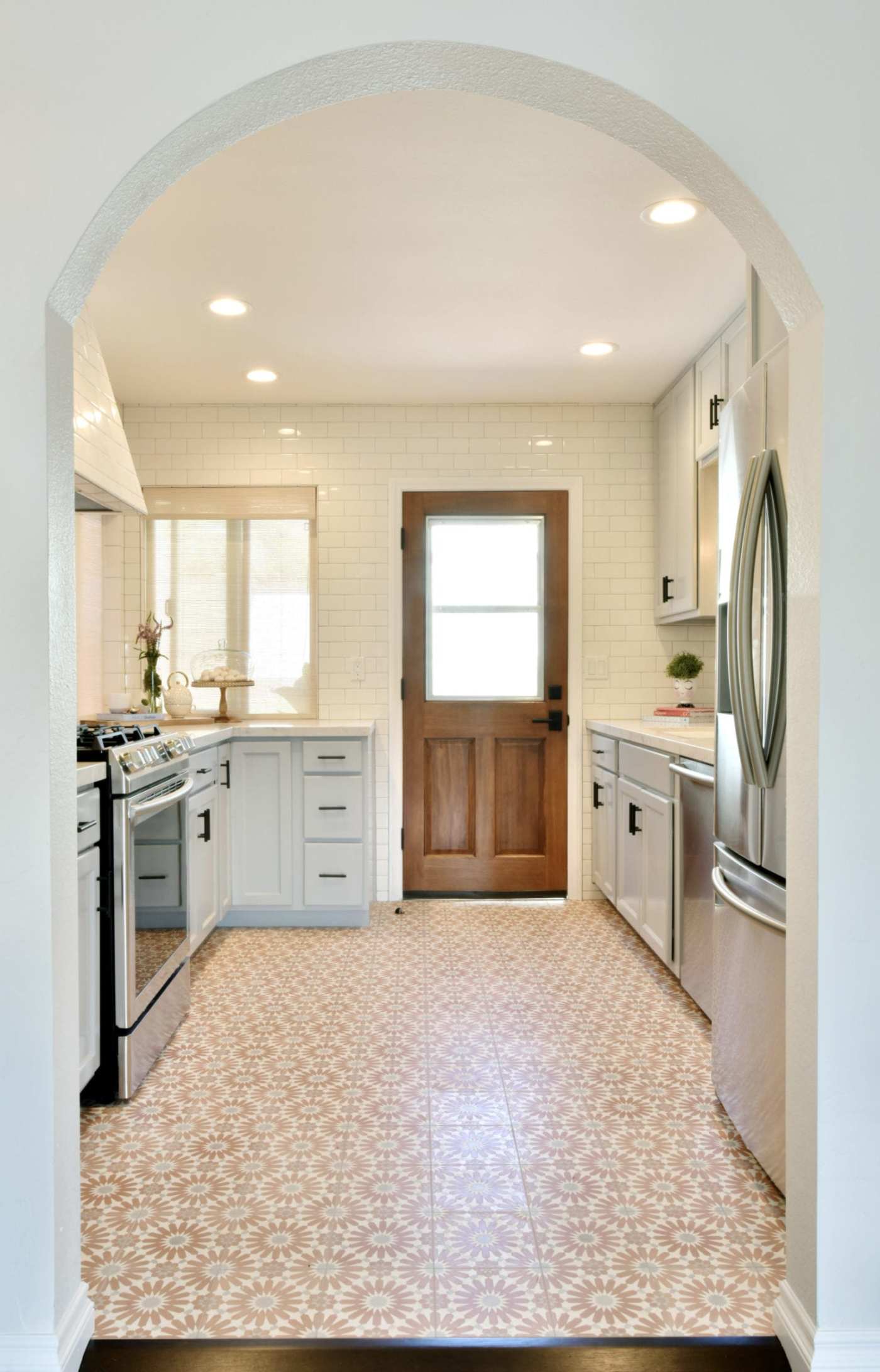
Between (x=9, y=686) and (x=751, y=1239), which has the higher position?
(x=9, y=686)

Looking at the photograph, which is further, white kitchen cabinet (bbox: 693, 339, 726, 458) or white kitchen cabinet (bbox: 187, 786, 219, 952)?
white kitchen cabinet (bbox: 693, 339, 726, 458)

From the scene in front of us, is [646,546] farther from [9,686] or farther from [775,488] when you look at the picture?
[9,686]

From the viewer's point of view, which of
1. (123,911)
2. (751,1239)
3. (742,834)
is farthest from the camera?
(123,911)

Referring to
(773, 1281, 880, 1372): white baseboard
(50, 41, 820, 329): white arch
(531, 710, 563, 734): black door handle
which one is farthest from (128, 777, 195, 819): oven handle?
(531, 710, 563, 734): black door handle

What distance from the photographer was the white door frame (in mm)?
4914

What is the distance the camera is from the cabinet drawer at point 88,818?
236 cm

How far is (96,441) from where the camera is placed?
3107 mm

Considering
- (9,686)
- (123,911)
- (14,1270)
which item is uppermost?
(9,686)

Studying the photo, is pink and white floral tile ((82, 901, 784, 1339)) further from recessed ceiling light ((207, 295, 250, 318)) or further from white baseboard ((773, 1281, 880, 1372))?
recessed ceiling light ((207, 295, 250, 318))

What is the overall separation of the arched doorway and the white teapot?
3203 mm

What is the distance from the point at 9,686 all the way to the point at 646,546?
3972 mm

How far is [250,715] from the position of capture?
4988mm

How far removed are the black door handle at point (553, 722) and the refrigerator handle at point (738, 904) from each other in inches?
96.8

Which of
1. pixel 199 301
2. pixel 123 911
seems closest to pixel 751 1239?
pixel 123 911
